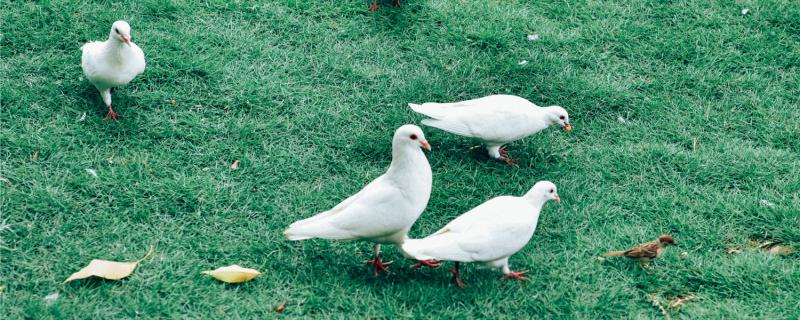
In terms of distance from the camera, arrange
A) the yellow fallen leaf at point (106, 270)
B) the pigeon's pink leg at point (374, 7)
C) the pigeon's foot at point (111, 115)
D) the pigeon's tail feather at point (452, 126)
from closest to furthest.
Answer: the yellow fallen leaf at point (106, 270) → the pigeon's tail feather at point (452, 126) → the pigeon's foot at point (111, 115) → the pigeon's pink leg at point (374, 7)

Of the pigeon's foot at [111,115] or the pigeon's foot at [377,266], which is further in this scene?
the pigeon's foot at [111,115]

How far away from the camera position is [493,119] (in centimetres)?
430

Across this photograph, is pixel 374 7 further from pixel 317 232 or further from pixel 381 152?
pixel 317 232

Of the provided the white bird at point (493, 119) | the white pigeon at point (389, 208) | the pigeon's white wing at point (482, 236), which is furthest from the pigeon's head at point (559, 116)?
the white pigeon at point (389, 208)

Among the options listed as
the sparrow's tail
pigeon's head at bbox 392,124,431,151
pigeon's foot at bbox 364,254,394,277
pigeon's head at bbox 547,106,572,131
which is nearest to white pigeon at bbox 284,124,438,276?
pigeon's head at bbox 392,124,431,151

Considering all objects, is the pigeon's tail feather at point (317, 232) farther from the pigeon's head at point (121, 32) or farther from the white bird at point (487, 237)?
the pigeon's head at point (121, 32)

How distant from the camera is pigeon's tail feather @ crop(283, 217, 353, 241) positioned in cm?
349

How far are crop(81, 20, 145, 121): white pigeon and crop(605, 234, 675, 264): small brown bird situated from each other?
9.17 feet

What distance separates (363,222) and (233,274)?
0.65 m

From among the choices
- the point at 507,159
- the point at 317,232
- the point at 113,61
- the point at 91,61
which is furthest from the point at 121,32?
the point at 507,159

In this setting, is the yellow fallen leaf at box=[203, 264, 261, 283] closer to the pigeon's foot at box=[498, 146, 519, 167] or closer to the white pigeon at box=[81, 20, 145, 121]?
the white pigeon at box=[81, 20, 145, 121]

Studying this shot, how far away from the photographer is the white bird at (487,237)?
3.40 meters

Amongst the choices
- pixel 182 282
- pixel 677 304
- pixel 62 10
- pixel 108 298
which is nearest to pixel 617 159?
pixel 677 304

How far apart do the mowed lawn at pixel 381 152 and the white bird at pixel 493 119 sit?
0.78ft
